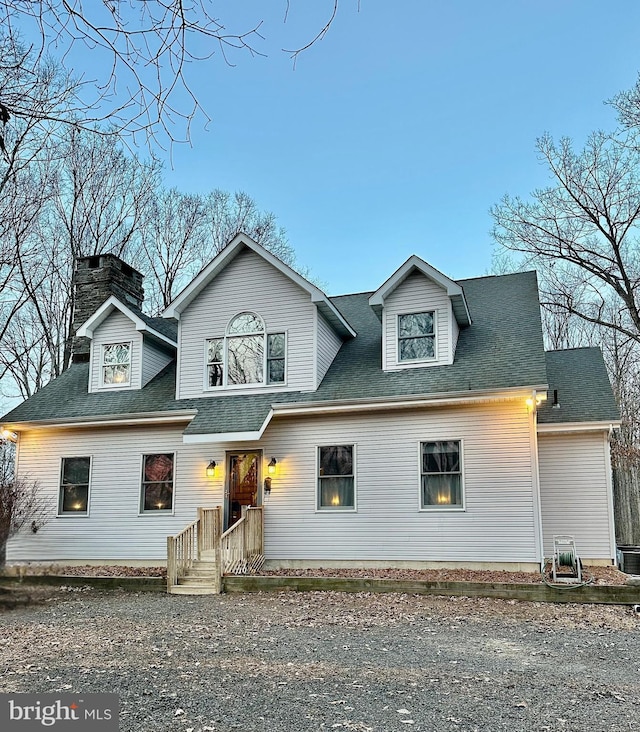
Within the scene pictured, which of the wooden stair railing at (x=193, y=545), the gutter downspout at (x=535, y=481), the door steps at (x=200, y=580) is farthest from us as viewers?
the gutter downspout at (x=535, y=481)

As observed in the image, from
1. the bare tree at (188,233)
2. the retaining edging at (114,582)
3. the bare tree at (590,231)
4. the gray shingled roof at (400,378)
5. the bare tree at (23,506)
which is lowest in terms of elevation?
the retaining edging at (114,582)

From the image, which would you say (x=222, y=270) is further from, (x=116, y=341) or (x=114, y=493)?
(x=114, y=493)

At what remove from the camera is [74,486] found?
45.8ft

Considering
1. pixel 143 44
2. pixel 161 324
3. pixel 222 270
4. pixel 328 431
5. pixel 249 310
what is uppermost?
pixel 222 270

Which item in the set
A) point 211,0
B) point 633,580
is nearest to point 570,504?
point 633,580

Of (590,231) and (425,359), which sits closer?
(425,359)

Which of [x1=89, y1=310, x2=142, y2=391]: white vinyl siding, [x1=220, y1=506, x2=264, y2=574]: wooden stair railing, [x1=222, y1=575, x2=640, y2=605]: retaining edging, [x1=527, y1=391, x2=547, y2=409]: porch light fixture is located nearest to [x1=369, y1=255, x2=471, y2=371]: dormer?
[x1=527, y1=391, x2=547, y2=409]: porch light fixture

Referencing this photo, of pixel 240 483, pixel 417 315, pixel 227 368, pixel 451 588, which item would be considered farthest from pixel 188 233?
pixel 451 588

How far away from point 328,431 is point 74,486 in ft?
18.9

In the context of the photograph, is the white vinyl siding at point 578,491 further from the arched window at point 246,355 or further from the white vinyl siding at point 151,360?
the white vinyl siding at point 151,360

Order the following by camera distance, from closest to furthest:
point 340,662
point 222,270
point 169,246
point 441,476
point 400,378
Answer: point 340,662 → point 441,476 → point 400,378 → point 222,270 → point 169,246

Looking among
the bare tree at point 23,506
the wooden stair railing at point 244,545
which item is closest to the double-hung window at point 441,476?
the wooden stair railing at point 244,545

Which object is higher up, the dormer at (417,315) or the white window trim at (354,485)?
the dormer at (417,315)

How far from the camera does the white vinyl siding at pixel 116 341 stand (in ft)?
47.8
